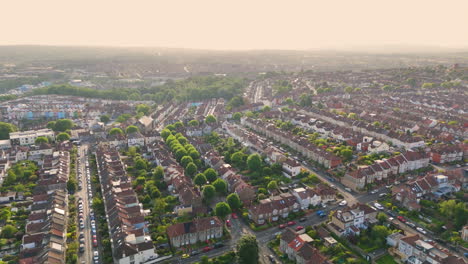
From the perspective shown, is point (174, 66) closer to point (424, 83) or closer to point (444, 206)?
point (424, 83)

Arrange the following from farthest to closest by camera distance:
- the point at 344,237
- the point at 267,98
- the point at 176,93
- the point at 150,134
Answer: the point at 176,93 → the point at 267,98 → the point at 150,134 → the point at 344,237

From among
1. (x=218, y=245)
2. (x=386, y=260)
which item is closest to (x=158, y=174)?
(x=218, y=245)

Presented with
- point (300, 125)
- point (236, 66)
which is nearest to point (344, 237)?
point (300, 125)

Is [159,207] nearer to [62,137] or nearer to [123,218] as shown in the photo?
[123,218]

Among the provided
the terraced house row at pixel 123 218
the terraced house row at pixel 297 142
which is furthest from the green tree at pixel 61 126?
the terraced house row at pixel 297 142

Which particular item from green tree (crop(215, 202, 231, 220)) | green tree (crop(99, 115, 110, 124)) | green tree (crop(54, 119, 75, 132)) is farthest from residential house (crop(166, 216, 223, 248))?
green tree (crop(99, 115, 110, 124))
